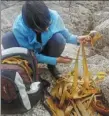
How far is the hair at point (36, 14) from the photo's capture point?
2379 mm

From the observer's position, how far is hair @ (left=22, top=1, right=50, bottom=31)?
2.38m

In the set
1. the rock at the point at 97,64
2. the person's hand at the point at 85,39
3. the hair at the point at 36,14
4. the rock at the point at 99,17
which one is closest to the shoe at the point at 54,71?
the rock at the point at 97,64

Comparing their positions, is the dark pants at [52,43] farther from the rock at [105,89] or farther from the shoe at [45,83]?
the rock at [105,89]

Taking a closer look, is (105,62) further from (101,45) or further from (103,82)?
(103,82)

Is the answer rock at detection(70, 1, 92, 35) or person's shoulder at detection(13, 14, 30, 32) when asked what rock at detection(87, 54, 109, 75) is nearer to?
rock at detection(70, 1, 92, 35)

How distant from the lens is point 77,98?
257 cm

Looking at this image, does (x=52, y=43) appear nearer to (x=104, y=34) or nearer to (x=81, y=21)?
(x=104, y=34)

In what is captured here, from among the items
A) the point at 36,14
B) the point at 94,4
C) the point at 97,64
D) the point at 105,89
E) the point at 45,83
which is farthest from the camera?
the point at 94,4

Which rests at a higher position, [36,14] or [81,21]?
[36,14]

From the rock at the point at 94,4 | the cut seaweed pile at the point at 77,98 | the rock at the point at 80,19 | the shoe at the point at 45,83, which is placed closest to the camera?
the cut seaweed pile at the point at 77,98

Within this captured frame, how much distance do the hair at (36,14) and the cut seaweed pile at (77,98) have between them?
12.6 inches

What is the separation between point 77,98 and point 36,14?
0.64 m

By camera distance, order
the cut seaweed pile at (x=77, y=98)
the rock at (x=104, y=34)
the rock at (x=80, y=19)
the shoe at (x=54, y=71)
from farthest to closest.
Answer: the rock at (x=80, y=19), the rock at (x=104, y=34), the shoe at (x=54, y=71), the cut seaweed pile at (x=77, y=98)

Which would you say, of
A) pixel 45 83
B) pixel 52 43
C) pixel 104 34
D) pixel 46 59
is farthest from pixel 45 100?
pixel 104 34
